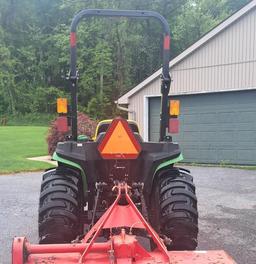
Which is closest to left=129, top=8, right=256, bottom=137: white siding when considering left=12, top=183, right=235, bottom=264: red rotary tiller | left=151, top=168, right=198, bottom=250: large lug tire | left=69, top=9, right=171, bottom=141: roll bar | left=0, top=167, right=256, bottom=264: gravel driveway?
left=0, top=167, right=256, bottom=264: gravel driveway

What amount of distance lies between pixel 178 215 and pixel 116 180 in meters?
0.87

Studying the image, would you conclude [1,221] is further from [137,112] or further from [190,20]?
[190,20]

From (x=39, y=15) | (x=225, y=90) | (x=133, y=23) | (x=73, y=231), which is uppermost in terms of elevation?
(x=39, y=15)

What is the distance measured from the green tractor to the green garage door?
387 inches

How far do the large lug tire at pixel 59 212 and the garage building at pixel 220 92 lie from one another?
10.7 m

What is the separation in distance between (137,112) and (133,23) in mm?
23002

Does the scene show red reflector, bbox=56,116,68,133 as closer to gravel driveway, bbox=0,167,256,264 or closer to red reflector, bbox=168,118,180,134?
A: red reflector, bbox=168,118,180,134

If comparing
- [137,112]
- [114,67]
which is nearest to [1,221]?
[137,112]

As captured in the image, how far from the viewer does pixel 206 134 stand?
1502 centimetres

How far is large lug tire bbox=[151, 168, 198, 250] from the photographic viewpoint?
378 centimetres

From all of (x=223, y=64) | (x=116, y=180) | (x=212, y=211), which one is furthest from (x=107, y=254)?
(x=223, y=64)

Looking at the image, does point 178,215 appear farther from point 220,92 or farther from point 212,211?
point 220,92

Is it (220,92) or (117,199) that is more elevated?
(220,92)

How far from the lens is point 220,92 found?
14.5 meters
